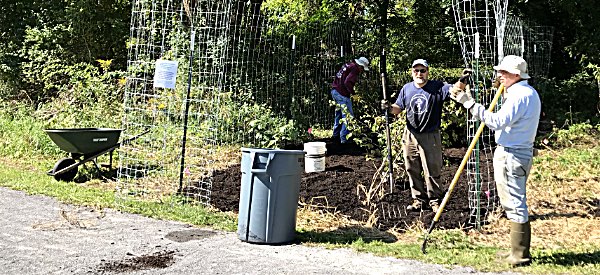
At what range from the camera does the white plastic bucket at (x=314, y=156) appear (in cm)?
780

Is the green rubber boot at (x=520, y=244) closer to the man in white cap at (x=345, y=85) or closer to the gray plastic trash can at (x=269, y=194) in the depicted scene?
the gray plastic trash can at (x=269, y=194)

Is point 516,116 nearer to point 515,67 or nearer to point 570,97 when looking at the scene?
point 515,67

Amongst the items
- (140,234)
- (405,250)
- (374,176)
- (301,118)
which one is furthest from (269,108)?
(405,250)

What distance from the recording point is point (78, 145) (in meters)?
7.92

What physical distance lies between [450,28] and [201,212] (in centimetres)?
954

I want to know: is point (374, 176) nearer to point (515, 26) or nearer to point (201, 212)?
point (201, 212)

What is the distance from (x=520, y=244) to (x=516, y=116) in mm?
1061

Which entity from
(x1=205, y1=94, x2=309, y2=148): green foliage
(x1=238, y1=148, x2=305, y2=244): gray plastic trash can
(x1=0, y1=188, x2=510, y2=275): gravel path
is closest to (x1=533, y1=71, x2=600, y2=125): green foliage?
(x1=205, y1=94, x2=309, y2=148): green foliage

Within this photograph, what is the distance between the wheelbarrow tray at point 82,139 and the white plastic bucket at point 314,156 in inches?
110

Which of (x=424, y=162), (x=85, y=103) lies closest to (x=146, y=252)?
(x=424, y=162)

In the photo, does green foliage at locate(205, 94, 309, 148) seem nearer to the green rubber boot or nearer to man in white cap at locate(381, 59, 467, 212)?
man in white cap at locate(381, 59, 467, 212)

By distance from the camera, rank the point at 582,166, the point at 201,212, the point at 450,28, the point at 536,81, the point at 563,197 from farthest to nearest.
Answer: the point at 450,28
the point at 536,81
the point at 582,166
the point at 563,197
the point at 201,212

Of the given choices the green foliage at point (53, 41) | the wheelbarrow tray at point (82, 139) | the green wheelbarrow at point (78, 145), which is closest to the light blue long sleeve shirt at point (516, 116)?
the green wheelbarrow at point (78, 145)

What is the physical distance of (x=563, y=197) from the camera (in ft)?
22.9
